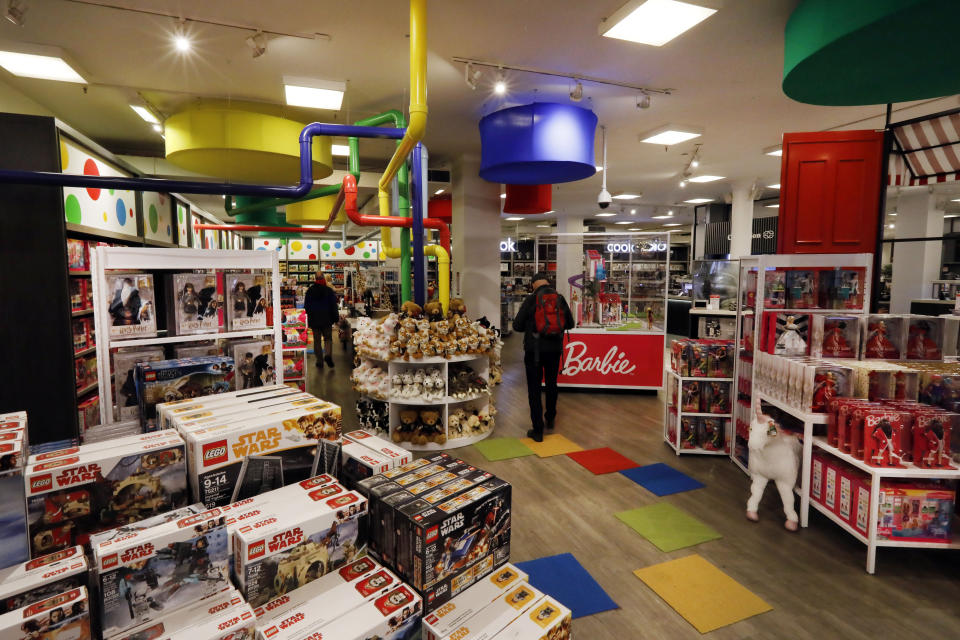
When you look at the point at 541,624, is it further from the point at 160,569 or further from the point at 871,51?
the point at 871,51

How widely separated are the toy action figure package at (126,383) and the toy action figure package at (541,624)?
2.17 meters

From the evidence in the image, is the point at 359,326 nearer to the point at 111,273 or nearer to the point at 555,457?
the point at 555,457

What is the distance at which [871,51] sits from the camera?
2.70 m

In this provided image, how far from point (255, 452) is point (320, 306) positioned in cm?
689

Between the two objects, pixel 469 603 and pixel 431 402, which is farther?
pixel 431 402

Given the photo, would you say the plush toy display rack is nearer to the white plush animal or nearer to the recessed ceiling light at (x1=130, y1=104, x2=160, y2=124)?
the white plush animal

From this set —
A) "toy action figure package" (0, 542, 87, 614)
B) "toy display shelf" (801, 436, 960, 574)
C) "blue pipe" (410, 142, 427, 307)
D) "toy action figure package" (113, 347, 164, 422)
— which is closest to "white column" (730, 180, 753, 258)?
"blue pipe" (410, 142, 427, 307)

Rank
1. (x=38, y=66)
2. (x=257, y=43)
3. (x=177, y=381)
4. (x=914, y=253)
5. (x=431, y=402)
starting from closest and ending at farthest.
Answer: (x=177, y=381), (x=257, y=43), (x=38, y=66), (x=431, y=402), (x=914, y=253)

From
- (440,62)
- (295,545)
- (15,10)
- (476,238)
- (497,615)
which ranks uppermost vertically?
(440,62)

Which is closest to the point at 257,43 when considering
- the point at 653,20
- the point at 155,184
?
the point at 155,184

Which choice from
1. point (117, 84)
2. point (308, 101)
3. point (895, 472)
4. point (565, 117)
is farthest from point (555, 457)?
point (117, 84)

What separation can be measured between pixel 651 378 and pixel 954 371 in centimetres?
385

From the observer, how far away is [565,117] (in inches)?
181

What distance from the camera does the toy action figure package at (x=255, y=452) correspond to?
1597 millimetres
